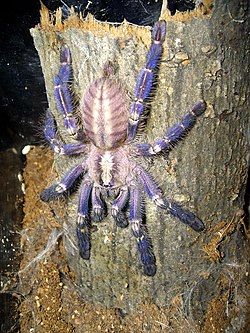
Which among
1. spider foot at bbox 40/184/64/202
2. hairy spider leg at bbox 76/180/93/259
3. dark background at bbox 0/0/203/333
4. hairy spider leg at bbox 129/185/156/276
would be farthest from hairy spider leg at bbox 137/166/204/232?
dark background at bbox 0/0/203/333

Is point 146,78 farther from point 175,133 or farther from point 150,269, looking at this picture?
point 150,269

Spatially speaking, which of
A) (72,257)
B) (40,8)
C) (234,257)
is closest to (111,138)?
(40,8)

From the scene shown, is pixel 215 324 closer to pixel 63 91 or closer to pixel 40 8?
pixel 63 91

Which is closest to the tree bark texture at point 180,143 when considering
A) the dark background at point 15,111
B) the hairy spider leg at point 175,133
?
the hairy spider leg at point 175,133

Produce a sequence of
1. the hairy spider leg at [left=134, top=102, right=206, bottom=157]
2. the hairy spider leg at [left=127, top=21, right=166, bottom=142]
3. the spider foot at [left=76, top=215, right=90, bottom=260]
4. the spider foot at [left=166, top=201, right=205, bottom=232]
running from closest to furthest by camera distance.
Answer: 1. the hairy spider leg at [left=127, top=21, right=166, bottom=142]
2. the hairy spider leg at [left=134, top=102, right=206, bottom=157]
3. the spider foot at [left=166, top=201, right=205, bottom=232]
4. the spider foot at [left=76, top=215, right=90, bottom=260]

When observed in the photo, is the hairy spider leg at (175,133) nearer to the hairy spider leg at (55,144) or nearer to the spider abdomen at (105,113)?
the spider abdomen at (105,113)

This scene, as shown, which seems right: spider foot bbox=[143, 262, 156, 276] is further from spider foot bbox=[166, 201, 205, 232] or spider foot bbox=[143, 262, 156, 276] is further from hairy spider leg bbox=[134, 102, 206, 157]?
hairy spider leg bbox=[134, 102, 206, 157]
